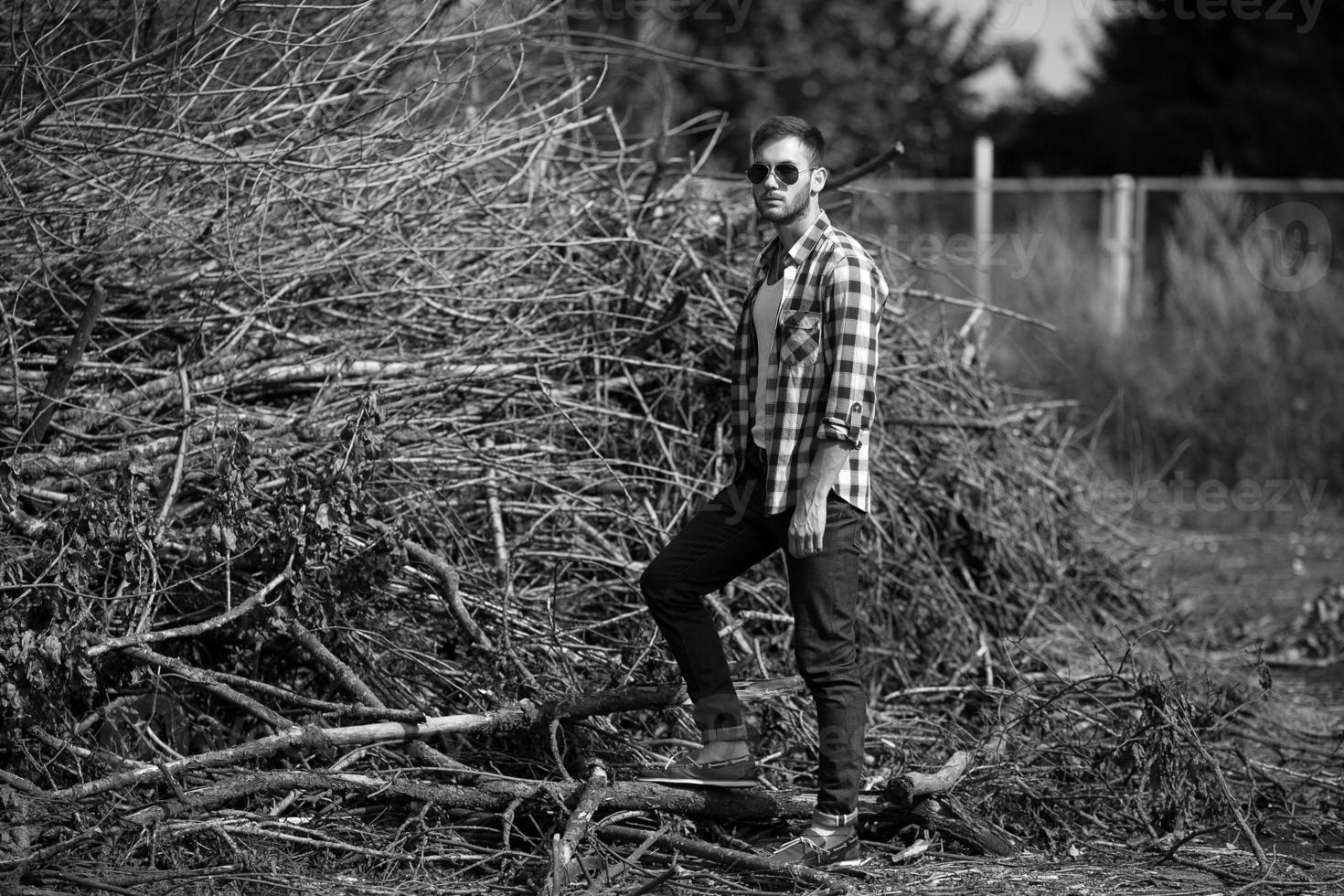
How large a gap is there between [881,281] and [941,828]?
1.50 m

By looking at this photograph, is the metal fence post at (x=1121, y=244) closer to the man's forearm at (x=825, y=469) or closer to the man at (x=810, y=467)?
the man at (x=810, y=467)

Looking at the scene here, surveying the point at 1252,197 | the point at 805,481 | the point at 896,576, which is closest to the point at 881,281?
the point at 805,481

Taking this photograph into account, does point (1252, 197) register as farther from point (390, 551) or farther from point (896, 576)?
point (390, 551)

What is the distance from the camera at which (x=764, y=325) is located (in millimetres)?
3697

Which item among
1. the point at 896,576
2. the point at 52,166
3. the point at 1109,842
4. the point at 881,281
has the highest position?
the point at 52,166

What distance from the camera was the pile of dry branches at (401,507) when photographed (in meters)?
3.80

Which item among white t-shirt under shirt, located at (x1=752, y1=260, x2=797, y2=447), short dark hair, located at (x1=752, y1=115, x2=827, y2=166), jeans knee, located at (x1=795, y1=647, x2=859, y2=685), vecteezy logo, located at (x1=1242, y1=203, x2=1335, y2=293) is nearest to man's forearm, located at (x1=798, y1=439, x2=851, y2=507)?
white t-shirt under shirt, located at (x1=752, y1=260, x2=797, y2=447)

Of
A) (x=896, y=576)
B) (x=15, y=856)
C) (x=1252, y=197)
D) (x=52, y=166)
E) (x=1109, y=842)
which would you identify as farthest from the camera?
(x=1252, y=197)

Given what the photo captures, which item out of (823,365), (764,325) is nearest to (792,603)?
(823,365)

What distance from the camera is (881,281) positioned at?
11.8ft

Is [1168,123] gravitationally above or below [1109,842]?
above
